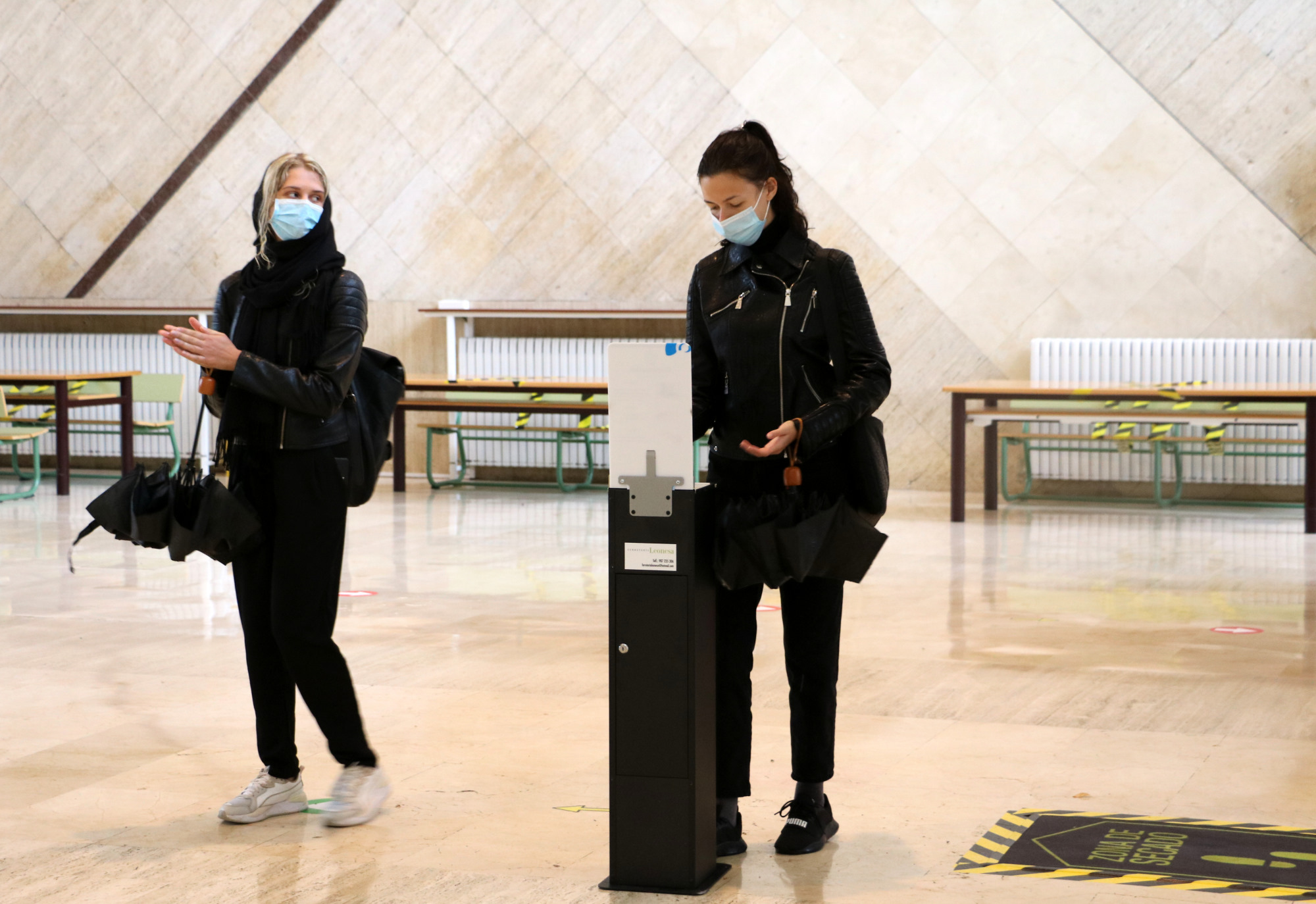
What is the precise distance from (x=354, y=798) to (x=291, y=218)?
127 cm

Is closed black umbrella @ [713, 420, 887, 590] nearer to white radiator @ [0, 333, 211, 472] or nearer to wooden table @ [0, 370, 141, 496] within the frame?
wooden table @ [0, 370, 141, 496]

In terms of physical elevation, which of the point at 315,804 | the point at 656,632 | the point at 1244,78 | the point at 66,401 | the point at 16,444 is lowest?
the point at 315,804

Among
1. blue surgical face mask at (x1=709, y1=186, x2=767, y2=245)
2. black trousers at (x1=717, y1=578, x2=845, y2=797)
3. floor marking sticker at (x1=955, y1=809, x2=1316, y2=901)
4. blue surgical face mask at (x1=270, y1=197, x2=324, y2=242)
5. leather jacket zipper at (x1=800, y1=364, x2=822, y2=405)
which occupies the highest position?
blue surgical face mask at (x1=270, y1=197, x2=324, y2=242)

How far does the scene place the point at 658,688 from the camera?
2.90m

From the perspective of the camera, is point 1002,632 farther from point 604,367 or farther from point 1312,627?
point 604,367

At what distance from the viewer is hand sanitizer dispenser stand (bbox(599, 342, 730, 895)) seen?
288 cm

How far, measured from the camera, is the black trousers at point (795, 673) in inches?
122

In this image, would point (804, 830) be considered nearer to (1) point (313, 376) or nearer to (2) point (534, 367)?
(1) point (313, 376)

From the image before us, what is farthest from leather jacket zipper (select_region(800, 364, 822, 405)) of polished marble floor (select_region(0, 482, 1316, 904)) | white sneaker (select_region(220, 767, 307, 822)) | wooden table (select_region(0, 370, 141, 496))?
wooden table (select_region(0, 370, 141, 496))

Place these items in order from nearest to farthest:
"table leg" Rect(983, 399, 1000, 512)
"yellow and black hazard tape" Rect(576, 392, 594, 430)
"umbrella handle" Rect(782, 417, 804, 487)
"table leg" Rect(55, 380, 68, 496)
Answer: "umbrella handle" Rect(782, 417, 804, 487), "table leg" Rect(983, 399, 1000, 512), "table leg" Rect(55, 380, 68, 496), "yellow and black hazard tape" Rect(576, 392, 594, 430)

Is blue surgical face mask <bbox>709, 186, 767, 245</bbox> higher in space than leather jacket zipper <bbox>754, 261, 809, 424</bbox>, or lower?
higher

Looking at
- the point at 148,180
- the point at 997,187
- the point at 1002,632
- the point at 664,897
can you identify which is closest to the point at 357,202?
the point at 148,180

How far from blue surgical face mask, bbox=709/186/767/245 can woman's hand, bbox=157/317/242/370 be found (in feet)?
3.42

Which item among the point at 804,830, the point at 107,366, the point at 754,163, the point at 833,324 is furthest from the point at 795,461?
the point at 107,366
